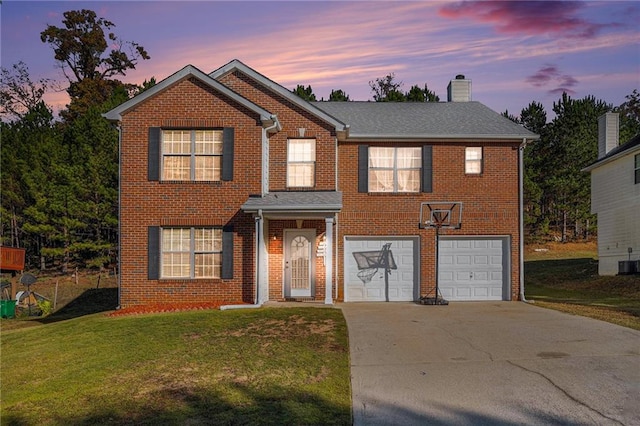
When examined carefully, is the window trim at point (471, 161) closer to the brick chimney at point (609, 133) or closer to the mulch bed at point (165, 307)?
the mulch bed at point (165, 307)

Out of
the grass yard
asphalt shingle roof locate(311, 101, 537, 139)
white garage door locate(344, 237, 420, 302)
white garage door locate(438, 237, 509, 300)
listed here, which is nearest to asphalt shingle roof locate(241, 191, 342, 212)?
white garage door locate(344, 237, 420, 302)

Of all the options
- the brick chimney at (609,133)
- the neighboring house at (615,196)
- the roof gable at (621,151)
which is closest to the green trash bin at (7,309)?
the neighboring house at (615,196)

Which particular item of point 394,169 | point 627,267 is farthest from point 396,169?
point 627,267

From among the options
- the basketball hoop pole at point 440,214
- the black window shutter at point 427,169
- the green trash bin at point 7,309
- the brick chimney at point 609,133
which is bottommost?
the green trash bin at point 7,309

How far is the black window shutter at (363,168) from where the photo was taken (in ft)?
60.1

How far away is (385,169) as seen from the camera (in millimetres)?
18547

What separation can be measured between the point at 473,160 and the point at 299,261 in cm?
647

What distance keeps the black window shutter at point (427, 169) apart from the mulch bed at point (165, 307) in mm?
6795

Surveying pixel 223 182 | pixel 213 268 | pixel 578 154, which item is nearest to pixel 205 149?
pixel 223 182

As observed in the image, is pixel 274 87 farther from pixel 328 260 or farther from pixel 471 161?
pixel 471 161

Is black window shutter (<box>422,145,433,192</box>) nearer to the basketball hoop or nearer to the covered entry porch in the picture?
the basketball hoop

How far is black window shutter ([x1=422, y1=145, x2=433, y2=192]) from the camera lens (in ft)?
60.5

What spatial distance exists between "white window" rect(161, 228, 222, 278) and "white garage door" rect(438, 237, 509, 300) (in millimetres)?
7047

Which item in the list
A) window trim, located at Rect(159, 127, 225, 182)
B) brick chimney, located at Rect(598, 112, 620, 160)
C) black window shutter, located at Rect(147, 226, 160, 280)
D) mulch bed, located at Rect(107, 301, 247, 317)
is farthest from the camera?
brick chimney, located at Rect(598, 112, 620, 160)
